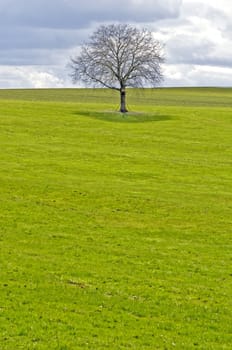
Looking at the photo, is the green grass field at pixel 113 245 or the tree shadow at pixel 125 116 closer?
the green grass field at pixel 113 245

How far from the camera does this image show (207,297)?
61.1ft

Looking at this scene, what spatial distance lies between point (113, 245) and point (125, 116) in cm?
5809

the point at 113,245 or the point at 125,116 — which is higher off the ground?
the point at 125,116

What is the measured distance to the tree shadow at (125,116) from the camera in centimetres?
7856

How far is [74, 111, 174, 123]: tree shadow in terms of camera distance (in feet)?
258

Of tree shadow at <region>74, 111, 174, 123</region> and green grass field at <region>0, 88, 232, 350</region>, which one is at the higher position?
tree shadow at <region>74, 111, 174, 123</region>

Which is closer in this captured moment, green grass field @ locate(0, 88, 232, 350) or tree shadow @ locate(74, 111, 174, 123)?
green grass field @ locate(0, 88, 232, 350)

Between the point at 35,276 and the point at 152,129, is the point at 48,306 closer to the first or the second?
the point at 35,276

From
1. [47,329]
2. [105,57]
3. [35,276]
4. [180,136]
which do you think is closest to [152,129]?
[180,136]

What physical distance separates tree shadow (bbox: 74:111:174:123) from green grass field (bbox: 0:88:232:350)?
20.6m

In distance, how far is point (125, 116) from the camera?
81.5 metres

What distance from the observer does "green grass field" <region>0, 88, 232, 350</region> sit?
15.4m

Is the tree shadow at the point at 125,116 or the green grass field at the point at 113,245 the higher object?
the tree shadow at the point at 125,116

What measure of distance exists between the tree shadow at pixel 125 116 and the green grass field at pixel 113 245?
67.4 feet
